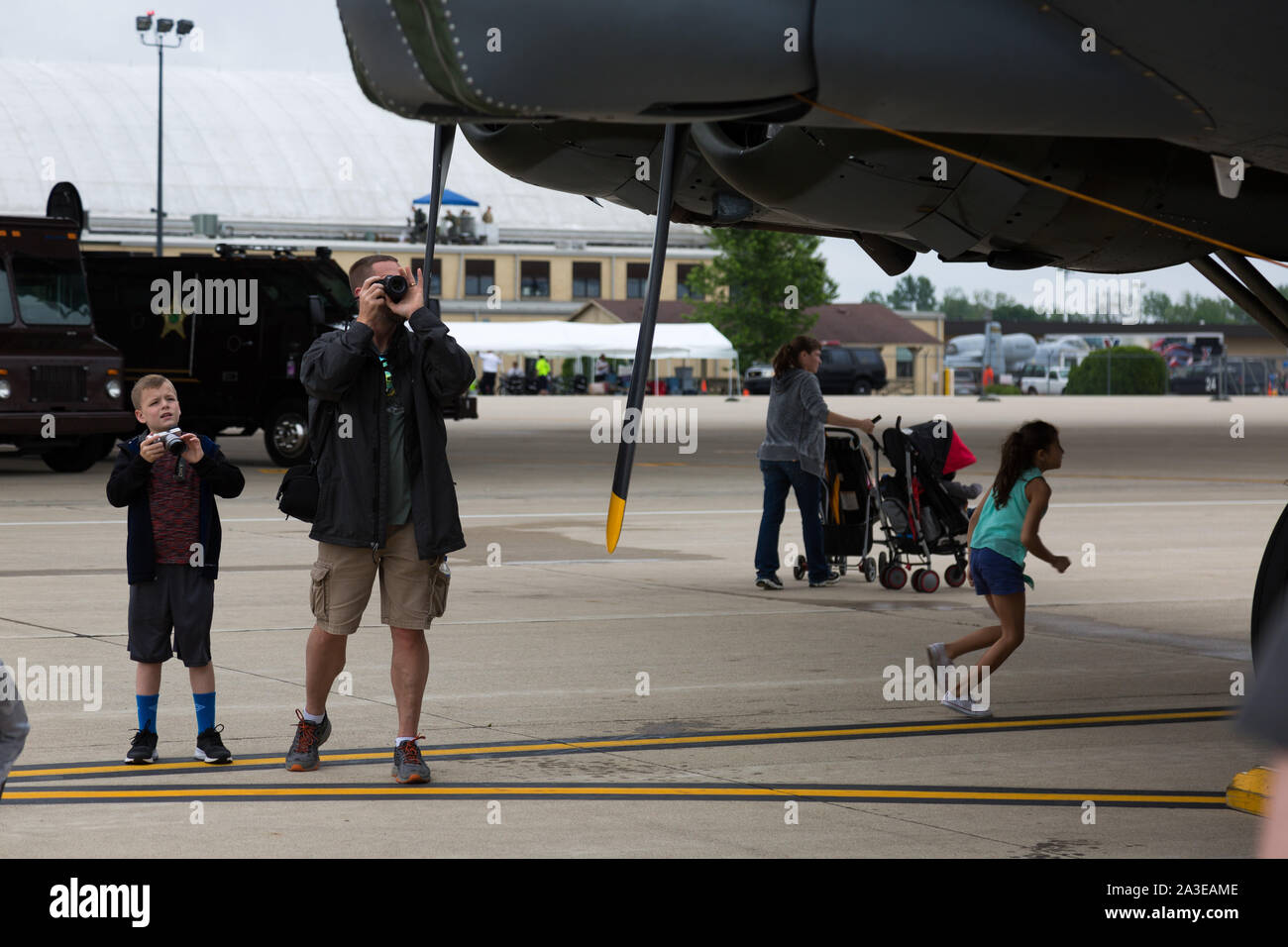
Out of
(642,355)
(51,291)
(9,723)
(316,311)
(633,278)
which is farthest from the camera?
(633,278)

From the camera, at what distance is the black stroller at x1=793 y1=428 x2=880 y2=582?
13.1 meters

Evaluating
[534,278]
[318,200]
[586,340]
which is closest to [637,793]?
[586,340]

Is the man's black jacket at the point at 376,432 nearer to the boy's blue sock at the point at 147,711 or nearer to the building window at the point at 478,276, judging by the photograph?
the boy's blue sock at the point at 147,711

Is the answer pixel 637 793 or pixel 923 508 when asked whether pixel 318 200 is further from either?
pixel 637 793

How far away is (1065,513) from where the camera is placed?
18.9 m

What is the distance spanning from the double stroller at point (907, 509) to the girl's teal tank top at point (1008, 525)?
13.7ft

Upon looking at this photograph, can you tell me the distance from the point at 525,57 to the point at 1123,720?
4.08 meters

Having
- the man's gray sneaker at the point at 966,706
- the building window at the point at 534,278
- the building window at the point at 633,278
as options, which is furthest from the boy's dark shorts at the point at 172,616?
the building window at the point at 633,278

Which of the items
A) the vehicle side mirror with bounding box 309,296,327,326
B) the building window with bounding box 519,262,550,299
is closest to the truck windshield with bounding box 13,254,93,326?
the vehicle side mirror with bounding box 309,296,327,326

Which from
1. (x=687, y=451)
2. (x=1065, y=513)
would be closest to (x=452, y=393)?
(x=1065, y=513)

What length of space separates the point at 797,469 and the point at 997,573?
4.67m

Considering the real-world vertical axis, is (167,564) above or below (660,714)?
above

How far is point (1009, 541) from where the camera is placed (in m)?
8.16

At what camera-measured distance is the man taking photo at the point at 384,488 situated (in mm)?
6746
